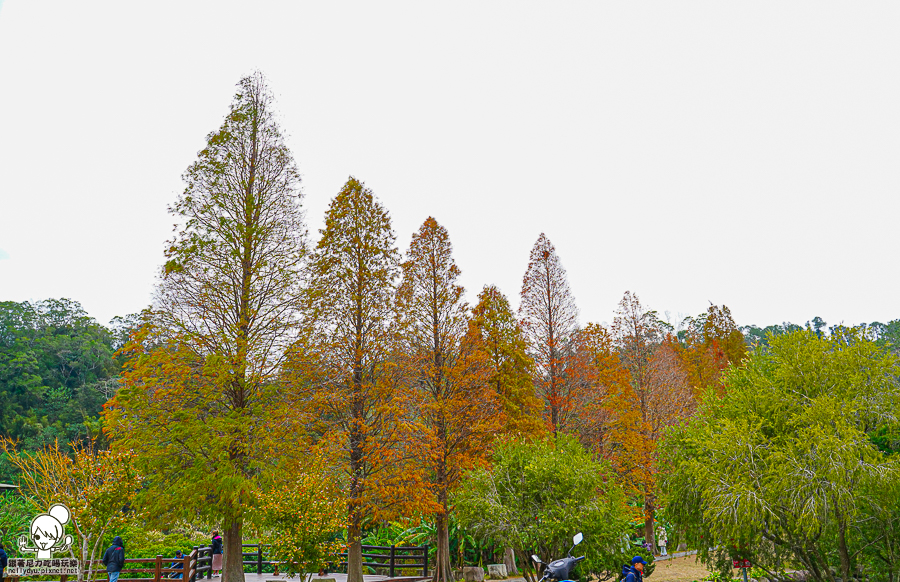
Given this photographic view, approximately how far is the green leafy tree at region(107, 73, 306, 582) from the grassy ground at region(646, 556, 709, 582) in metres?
15.2

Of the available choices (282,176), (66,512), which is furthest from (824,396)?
(66,512)

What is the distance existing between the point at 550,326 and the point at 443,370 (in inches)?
300

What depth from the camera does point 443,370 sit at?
77.9 feet

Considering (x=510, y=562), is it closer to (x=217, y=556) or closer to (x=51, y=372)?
(x=217, y=556)

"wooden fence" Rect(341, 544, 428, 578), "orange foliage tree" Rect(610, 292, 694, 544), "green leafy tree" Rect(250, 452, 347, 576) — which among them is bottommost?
"wooden fence" Rect(341, 544, 428, 578)

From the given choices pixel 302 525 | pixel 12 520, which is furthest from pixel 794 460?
pixel 12 520

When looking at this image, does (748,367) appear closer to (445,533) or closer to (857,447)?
(857,447)

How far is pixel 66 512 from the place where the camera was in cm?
1702

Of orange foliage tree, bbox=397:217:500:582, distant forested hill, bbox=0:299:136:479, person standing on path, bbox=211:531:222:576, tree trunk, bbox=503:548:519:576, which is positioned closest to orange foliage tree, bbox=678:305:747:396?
tree trunk, bbox=503:548:519:576

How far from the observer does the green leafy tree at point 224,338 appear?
17.3 m

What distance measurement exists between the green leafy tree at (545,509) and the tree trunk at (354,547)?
3.80 meters

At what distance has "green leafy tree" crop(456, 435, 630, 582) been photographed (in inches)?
632

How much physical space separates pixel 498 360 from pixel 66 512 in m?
16.8

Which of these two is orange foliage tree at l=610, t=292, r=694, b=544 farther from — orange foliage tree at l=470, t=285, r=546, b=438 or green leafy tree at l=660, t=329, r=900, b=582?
green leafy tree at l=660, t=329, r=900, b=582
